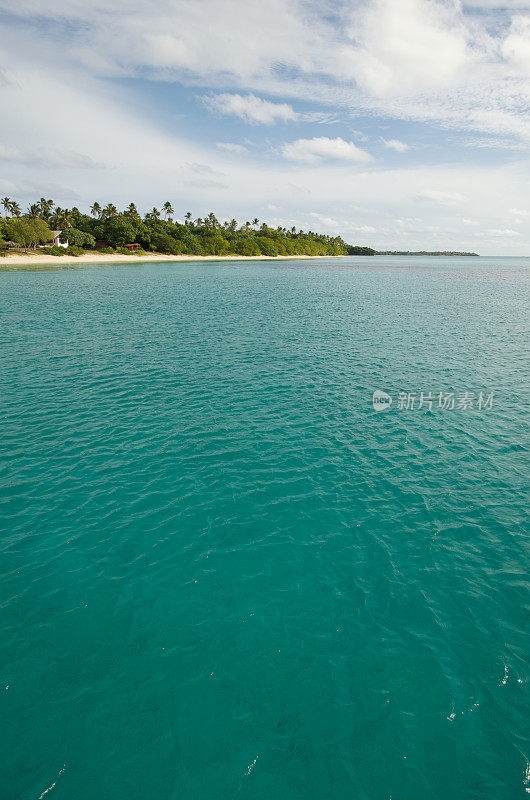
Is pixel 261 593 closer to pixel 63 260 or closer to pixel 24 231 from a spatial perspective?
pixel 63 260

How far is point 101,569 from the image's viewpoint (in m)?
14.5

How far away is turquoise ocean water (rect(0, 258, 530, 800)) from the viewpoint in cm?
940

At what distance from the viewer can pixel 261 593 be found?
13688 mm

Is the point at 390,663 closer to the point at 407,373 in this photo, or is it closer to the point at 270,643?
the point at 270,643

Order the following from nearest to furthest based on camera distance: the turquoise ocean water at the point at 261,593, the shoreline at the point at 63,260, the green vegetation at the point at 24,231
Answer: the turquoise ocean water at the point at 261,593
the shoreline at the point at 63,260
the green vegetation at the point at 24,231

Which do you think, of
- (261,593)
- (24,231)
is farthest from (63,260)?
(261,593)

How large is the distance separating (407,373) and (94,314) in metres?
46.9

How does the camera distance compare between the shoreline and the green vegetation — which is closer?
the shoreline

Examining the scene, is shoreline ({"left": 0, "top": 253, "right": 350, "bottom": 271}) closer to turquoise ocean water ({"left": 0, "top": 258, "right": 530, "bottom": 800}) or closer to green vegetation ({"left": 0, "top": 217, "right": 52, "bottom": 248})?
green vegetation ({"left": 0, "top": 217, "right": 52, "bottom": 248})

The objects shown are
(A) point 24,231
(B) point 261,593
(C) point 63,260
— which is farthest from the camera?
(C) point 63,260

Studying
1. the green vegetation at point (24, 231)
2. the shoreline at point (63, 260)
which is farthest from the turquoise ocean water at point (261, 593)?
the green vegetation at point (24, 231)

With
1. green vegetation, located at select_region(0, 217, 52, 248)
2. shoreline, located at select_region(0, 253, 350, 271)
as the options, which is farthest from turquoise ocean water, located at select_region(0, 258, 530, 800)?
green vegetation, located at select_region(0, 217, 52, 248)

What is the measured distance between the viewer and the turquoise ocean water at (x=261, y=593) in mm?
9398

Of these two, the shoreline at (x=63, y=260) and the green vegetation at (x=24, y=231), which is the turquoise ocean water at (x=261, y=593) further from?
the green vegetation at (x=24, y=231)
